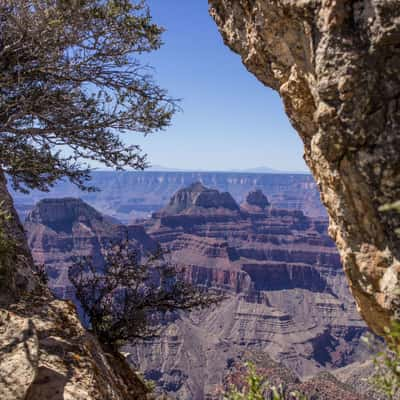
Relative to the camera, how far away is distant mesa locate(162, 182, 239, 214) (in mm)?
178000

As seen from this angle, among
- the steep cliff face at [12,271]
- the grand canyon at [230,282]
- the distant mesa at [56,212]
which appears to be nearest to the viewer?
the steep cliff face at [12,271]

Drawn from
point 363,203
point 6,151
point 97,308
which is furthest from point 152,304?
point 363,203

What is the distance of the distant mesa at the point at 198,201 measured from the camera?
178 metres

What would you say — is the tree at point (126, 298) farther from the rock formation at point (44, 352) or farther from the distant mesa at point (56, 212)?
the distant mesa at point (56, 212)

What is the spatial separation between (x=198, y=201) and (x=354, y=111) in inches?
6891

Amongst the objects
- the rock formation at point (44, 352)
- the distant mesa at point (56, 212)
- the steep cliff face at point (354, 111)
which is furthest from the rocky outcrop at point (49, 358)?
the distant mesa at point (56, 212)

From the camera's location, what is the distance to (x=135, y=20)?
7188 millimetres

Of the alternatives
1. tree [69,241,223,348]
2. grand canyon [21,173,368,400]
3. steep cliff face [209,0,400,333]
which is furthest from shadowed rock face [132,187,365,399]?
steep cliff face [209,0,400,333]

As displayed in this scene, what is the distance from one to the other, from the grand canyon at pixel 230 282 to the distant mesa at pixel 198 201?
474 millimetres

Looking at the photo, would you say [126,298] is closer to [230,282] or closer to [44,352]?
[44,352]

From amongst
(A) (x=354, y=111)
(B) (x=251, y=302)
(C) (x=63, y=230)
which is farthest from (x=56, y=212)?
(A) (x=354, y=111)

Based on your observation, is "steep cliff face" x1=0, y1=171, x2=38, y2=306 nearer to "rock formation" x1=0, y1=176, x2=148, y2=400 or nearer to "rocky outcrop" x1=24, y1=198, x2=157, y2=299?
"rock formation" x1=0, y1=176, x2=148, y2=400

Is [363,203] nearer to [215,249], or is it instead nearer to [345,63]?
[345,63]

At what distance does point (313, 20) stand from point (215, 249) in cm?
13535
